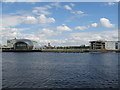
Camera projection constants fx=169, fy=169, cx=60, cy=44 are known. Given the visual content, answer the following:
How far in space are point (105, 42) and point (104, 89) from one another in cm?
18606

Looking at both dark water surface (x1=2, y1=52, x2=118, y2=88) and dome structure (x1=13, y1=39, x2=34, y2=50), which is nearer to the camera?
dark water surface (x1=2, y1=52, x2=118, y2=88)

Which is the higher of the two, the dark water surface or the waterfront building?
the waterfront building

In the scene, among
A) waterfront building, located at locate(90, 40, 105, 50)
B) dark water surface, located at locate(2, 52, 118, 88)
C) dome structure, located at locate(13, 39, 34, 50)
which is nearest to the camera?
dark water surface, located at locate(2, 52, 118, 88)

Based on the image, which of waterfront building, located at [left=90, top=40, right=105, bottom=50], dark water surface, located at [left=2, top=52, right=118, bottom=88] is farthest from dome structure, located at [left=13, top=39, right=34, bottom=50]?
dark water surface, located at [left=2, top=52, right=118, bottom=88]

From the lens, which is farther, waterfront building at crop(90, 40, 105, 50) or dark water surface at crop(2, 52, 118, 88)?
waterfront building at crop(90, 40, 105, 50)

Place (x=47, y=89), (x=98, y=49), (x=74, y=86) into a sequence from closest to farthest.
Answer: (x=47, y=89) < (x=74, y=86) < (x=98, y=49)

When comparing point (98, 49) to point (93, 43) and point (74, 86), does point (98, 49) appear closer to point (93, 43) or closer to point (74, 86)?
point (93, 43)

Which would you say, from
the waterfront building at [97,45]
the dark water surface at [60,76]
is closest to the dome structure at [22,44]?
the waterfront building at [97,45]

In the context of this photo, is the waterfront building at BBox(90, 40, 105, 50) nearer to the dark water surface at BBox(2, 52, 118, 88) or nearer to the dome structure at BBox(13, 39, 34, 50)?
the dome structure at BBox(13, 39, 34, 50)

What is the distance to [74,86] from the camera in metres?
20.5

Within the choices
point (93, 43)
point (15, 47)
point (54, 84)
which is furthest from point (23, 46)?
point (54, 84)

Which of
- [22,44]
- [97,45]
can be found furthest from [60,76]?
[22,44]

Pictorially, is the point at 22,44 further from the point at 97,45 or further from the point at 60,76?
the point at 60,76

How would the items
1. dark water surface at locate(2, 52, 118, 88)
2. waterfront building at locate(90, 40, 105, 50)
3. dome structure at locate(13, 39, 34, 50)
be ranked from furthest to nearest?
dome structure at locate(13, 39, 34, 50) → waterfront building at locate(90, 40, 105, 50) → dark water surface at locate(2, 52, 118, 88)
